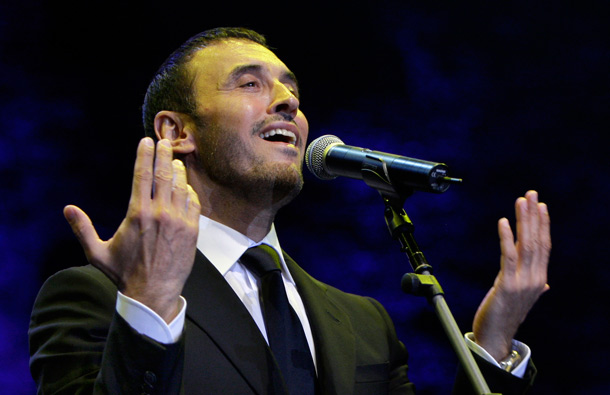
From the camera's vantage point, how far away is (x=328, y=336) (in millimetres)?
1810

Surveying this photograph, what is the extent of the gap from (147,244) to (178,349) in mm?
204

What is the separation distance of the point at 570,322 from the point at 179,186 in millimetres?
2022

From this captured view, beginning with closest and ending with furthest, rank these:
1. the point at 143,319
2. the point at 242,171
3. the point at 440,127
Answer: the point at 143,319 < the point at 242,171 < the point at 440,127

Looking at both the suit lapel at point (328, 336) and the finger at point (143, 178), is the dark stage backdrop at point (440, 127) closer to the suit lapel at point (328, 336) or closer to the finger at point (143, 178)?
the suit lapel at point (328, 336)

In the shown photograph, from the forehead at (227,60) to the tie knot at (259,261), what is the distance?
0.58 m

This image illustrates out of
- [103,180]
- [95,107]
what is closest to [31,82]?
[95,107]

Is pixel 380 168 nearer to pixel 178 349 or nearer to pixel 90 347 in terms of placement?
pixel 178 349

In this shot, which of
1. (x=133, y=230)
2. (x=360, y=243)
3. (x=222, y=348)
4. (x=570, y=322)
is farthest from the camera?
(x=360, y=243)

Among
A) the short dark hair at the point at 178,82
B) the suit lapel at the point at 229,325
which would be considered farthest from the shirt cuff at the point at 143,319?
the short dark hair at the point at 178,82

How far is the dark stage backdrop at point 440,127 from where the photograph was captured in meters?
2.59

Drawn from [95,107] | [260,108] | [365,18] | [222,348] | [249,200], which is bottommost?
[222,348]

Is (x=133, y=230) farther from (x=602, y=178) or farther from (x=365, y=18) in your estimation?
(x=602, y=178)

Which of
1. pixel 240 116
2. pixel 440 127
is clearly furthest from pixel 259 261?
pixel 440 127

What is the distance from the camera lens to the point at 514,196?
2803 mm
